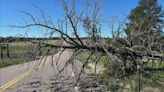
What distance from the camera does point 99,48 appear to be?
23.8ft

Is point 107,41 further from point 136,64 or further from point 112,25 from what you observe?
point 136,64

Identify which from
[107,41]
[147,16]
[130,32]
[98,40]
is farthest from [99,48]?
[147,16]

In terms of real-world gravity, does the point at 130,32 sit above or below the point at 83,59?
above

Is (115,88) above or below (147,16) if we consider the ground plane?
below

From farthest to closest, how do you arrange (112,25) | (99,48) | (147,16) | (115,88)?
(115,88), (147,16), (112,25), (99,48)

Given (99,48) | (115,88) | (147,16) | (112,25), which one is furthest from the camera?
(115,88)

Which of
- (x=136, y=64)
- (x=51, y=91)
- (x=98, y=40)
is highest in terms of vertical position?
(x=98, y=40)

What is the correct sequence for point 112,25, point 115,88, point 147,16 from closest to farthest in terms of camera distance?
1. point 112,25
2. point 147,16
3. point 115,88

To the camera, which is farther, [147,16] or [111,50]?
[147,16]

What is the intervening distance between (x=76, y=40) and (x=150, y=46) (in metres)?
1.50

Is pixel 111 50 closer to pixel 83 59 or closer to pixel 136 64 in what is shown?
pixel 136 64

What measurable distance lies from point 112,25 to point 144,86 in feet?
22.3

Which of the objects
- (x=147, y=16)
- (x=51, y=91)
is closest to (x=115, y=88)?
(x=51, y=91)

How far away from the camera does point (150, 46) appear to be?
7.37m
